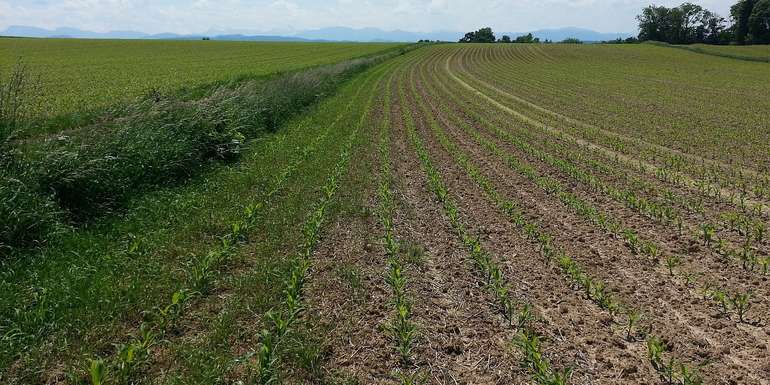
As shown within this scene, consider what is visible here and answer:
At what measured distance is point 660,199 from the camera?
8.98m

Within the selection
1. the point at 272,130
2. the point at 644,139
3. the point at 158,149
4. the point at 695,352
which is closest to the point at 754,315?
the point at 695,352

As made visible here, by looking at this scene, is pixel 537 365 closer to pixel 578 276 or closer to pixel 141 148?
pixel 578 276

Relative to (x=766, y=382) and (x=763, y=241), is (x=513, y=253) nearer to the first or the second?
(x=766, y=382)

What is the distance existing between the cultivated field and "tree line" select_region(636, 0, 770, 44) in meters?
103

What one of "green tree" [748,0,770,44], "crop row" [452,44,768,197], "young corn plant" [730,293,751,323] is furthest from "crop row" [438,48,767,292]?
"green tree" [748,0,770,44]

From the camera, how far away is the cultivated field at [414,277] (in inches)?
167

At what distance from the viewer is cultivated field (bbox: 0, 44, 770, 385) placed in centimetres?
425

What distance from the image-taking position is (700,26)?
11350cm

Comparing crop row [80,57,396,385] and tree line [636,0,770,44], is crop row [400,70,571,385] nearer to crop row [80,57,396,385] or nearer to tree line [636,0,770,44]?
crop row [80,57,396,385]

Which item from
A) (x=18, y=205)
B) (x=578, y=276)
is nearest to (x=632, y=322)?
(x=578, y=276)

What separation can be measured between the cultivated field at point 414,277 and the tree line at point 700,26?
10344cm

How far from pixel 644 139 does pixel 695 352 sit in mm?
12256

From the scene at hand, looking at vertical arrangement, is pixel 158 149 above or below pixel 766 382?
above

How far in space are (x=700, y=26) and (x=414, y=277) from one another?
454 ft
